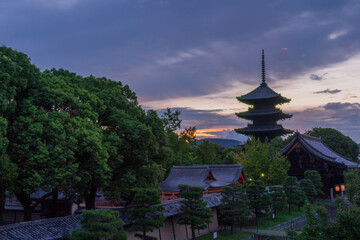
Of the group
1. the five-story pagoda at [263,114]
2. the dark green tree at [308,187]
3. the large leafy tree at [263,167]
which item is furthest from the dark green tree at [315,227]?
the five-story pagoda at [263,114]

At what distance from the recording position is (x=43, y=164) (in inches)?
837

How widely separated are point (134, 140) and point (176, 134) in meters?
29.1

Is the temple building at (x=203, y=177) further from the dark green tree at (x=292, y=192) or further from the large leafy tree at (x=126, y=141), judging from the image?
the large leafy tree at (x=126, y=141)

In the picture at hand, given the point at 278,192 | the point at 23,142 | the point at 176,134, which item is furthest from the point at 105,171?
the point at 176,134

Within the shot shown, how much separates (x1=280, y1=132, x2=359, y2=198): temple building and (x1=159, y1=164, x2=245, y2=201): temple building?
14.7m

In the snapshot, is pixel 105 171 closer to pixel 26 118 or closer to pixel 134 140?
pixel 134 140

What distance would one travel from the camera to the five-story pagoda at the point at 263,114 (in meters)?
76.5

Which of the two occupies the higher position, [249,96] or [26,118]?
[249,96]

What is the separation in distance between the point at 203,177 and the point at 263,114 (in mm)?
36695

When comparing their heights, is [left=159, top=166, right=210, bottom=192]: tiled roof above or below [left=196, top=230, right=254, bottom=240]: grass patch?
above

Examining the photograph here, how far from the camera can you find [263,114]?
76438 millimetres

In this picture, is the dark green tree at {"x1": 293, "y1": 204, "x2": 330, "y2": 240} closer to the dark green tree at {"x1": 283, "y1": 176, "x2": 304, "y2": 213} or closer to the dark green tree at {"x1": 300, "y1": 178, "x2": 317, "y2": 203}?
the dark green tree at {"x1": 283, "y1": 176, "x2": 304, "y2": 213}

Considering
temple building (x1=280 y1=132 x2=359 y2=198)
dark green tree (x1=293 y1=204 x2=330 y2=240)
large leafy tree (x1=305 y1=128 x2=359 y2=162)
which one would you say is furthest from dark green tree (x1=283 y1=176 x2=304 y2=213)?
large leafy tree (x1=305 y1=128 x2=359 y2=162)

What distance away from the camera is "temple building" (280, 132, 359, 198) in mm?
54844
